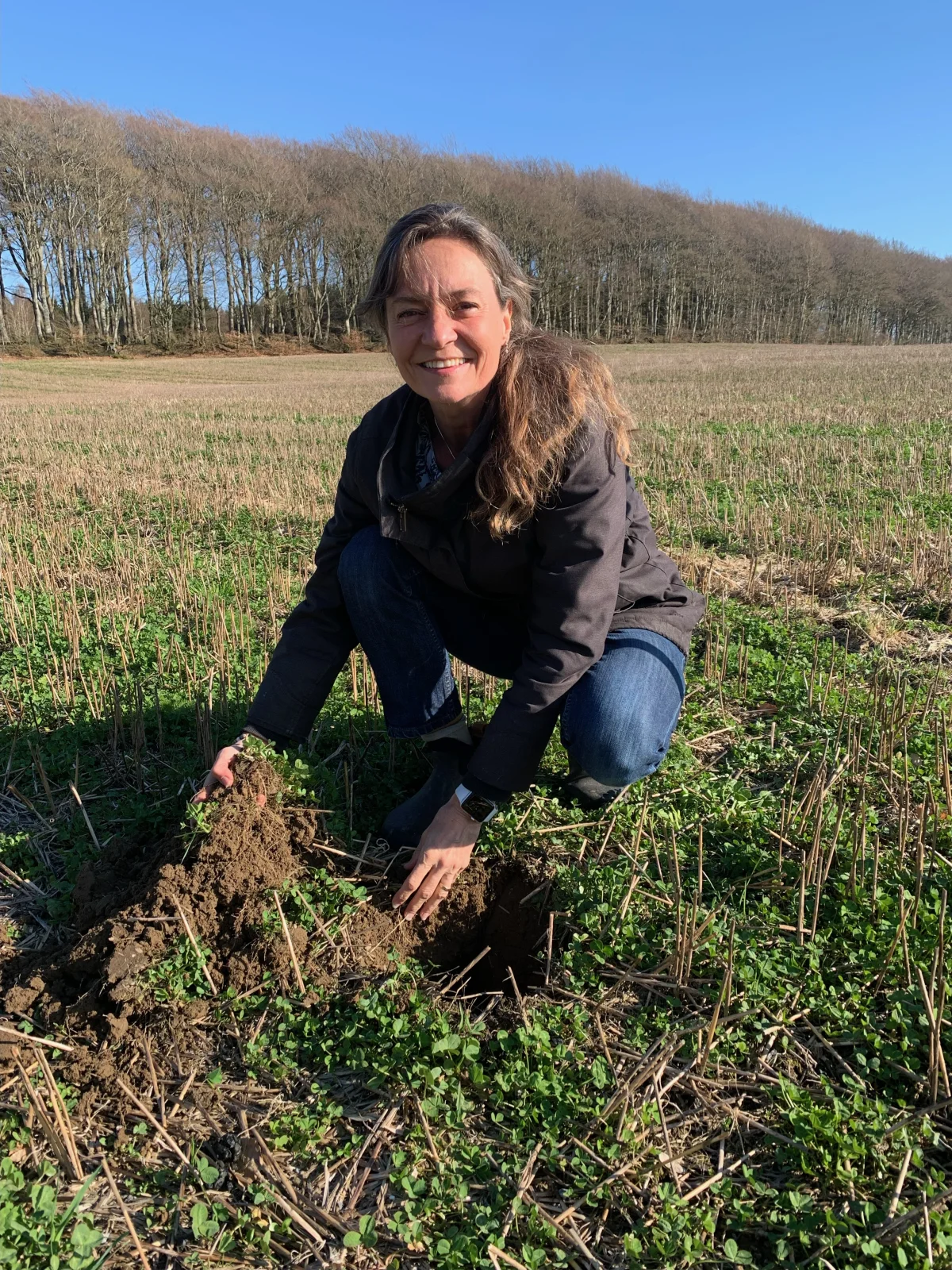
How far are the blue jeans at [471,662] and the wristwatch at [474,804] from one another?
40 cm

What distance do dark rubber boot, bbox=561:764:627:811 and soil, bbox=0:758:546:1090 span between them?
39 cm

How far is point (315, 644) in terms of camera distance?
9.62 feet

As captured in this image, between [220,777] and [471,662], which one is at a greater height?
[471,662]

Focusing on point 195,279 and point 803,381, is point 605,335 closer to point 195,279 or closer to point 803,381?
point 195,279

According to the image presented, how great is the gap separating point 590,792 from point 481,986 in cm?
78

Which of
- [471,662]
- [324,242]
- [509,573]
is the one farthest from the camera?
[324,242]

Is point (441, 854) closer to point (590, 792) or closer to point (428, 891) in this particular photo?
point (428, 891)

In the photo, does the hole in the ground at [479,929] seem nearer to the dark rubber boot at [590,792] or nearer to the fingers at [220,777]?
the dark rubber boot at [590,792]

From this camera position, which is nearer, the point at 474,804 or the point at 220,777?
the point at 474,804

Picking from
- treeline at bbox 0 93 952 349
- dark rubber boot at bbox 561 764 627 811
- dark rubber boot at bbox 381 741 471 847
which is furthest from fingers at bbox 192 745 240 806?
treeline at bbox 0 93 952 349

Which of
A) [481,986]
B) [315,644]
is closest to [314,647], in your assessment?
[315,644]

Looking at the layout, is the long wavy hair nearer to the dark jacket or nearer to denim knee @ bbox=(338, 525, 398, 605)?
the dark jacket

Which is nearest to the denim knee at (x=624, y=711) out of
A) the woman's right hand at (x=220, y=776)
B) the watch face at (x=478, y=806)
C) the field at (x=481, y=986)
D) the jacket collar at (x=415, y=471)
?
the field at (x=481, y=986)

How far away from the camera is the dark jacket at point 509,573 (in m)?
2.48
